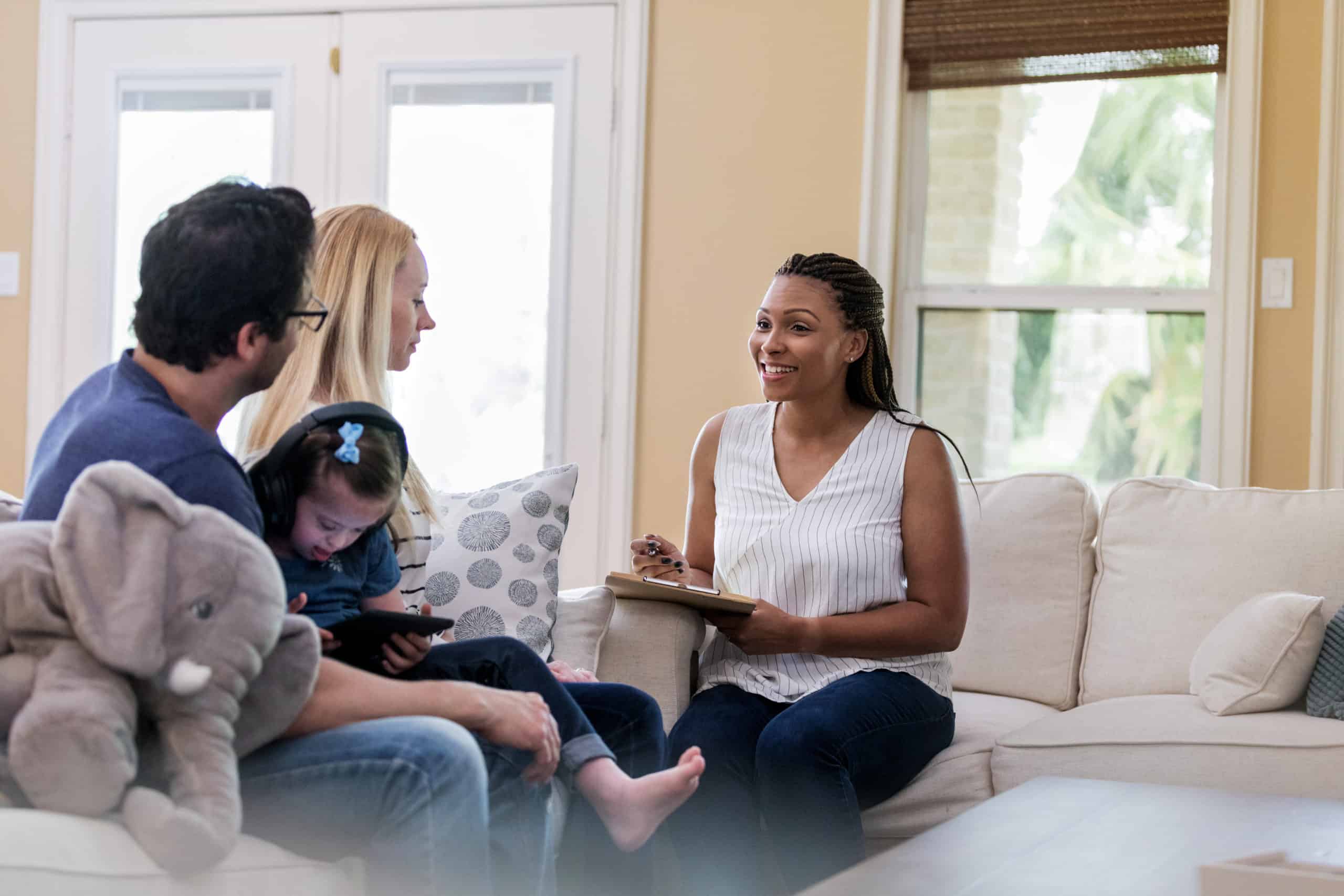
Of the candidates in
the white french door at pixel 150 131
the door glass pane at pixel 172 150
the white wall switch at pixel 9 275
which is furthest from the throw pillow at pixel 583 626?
the white wall switch at pixel 9 275

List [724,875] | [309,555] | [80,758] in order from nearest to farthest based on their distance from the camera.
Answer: [80,758] → [309,555] → [724,875]

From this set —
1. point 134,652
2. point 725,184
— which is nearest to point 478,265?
point 725,184

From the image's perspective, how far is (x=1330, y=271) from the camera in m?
3.25

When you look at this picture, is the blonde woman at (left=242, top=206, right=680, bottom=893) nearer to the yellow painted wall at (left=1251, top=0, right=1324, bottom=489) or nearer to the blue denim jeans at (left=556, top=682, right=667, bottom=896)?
the blue denim jeans at (left=556, top=682, right=667, bottom=896)

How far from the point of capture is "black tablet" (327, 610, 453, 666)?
5.03 ft

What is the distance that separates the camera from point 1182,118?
3.44m

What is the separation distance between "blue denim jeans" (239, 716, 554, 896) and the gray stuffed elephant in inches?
4.3

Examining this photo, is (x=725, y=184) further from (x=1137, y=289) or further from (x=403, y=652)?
(x=403, y=652)

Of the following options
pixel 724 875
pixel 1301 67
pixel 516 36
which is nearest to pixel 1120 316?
pixel 1301 67

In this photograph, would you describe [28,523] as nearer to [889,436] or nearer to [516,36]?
[889,436]

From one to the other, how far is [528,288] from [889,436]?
1.76m

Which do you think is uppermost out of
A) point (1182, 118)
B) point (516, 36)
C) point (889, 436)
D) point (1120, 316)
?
point (516, 36)

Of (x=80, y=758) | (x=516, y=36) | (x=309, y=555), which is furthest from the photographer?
(x=516, y=36)

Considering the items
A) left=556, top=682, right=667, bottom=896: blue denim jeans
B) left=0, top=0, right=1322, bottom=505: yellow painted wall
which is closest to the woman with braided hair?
left=556, top=682, right=667, bottom=896: blue denim jeans
